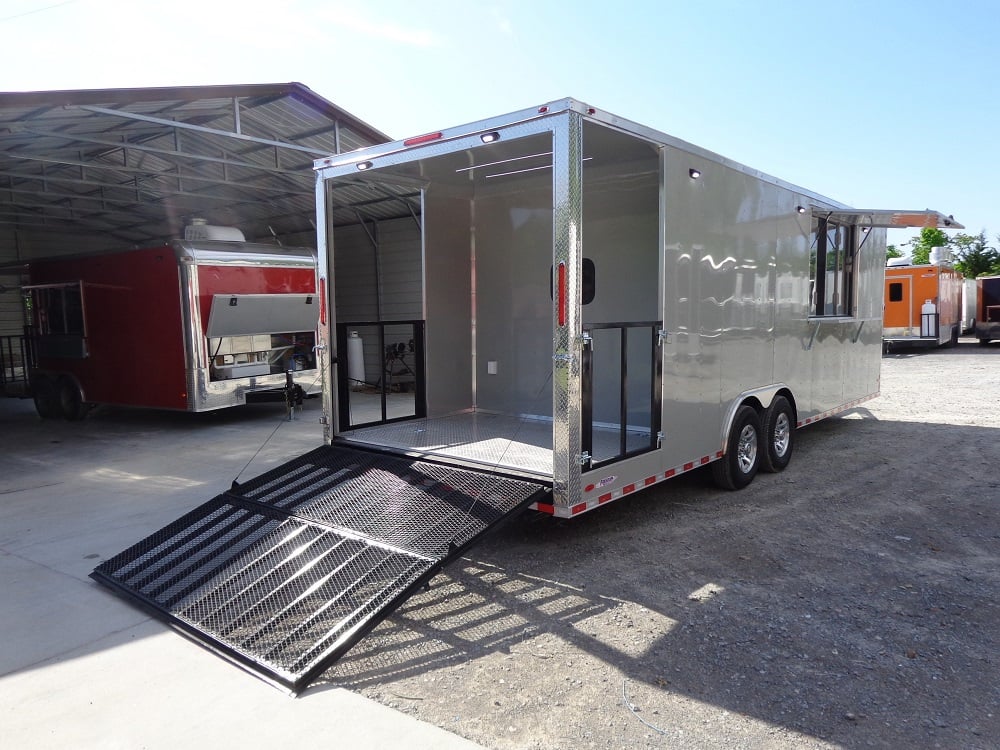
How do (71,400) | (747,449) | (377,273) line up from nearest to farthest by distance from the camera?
(747,449), (71,400), (377,273)

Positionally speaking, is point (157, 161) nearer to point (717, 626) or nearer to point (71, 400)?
point (71, 400)

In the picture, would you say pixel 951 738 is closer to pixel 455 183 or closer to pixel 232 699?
pixel 232 699

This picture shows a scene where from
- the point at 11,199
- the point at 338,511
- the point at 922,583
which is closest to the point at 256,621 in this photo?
the point at 338,511

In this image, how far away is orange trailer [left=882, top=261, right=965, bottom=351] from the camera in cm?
1897

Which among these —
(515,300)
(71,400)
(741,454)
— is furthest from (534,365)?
(71,400)

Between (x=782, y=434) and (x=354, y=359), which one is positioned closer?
(x=354, y=359)

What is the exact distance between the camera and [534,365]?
671 cm

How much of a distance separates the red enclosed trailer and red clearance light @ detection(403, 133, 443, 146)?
5467 millimetres

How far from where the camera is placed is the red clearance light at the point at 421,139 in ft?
15.3

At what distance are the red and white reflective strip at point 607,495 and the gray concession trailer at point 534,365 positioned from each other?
15mm

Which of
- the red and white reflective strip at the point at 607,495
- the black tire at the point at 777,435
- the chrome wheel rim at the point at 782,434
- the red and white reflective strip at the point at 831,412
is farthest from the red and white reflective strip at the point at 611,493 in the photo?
the red and white reflective strip at the point at 831,412

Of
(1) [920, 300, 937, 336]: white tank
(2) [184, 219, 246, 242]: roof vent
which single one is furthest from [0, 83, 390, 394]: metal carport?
(1) [920, 300, 937, 336]: white tank

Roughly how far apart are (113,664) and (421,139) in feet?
11.3

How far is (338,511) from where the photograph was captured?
4.35 metres
